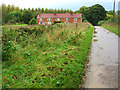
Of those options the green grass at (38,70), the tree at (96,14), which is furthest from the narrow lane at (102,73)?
the tree at (96,14)

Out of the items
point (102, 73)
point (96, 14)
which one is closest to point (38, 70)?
point (102, 73)

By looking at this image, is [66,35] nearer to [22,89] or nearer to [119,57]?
[119,57]

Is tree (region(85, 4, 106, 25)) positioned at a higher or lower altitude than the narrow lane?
higher

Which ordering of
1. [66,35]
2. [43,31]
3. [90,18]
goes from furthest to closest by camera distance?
[90,18] → [66,35] → [43,31]

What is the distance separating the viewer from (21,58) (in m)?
4.59

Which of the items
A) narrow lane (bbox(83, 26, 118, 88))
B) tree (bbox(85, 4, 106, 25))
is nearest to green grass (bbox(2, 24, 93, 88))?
narrow lane (bbox(83, 26, 118, 88))

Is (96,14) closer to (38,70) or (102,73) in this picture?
(102,73)

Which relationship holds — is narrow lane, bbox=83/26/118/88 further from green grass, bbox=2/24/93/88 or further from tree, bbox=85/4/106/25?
tree, bbox=85/4/106/25

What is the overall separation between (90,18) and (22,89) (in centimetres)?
5191

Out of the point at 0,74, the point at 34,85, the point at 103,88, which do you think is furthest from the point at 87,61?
the point at 0,74

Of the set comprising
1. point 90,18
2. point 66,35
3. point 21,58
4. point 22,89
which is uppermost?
point 90,18

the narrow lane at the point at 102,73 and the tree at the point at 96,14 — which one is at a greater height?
the tree at the point at 96,14

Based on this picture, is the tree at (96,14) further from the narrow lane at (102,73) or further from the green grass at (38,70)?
the green grass at (38,70)

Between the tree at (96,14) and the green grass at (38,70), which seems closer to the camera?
the green grass at (38,70)
